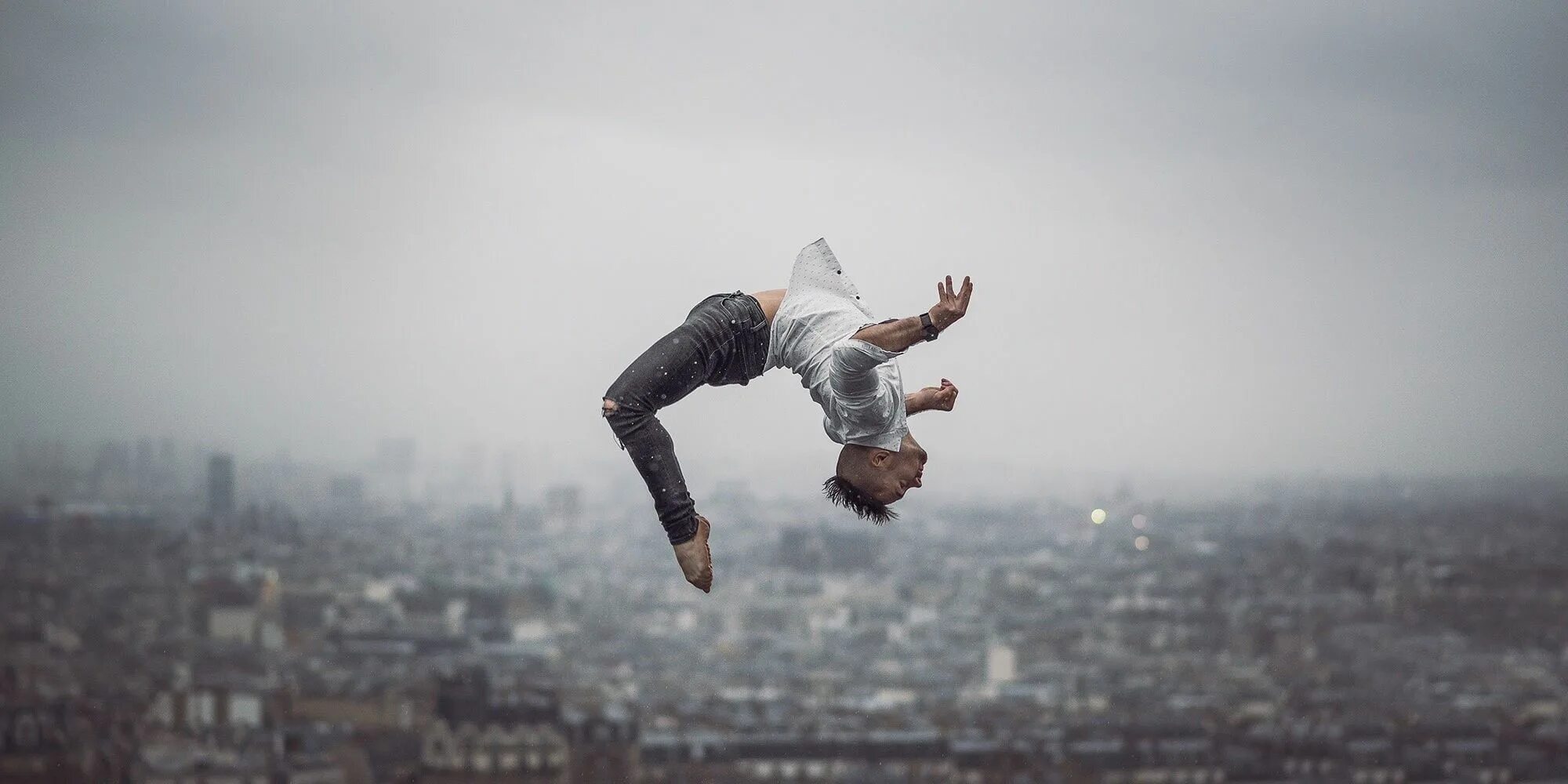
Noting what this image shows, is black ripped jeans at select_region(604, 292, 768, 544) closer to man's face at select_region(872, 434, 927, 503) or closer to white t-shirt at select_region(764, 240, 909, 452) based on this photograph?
white t-shirt at select_region(764, 240, 909, 452)

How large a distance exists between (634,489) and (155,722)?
5.57m

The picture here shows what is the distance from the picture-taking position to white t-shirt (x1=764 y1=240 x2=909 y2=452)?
11.4 ft

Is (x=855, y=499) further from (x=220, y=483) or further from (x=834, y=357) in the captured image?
(x=220, y=483)

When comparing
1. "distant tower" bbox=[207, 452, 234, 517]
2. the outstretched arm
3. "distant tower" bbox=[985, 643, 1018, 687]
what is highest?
"distant tower" bbox=[207, 452, 234, 517]

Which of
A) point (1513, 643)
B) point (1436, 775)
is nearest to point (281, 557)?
point (1436, 775)

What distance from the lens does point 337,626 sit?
736 inches

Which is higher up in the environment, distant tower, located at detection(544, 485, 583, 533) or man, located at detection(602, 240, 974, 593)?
distant tower, located at detection(544, 485, 583, 533)

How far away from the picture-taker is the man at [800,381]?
11.8 feet

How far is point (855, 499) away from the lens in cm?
374

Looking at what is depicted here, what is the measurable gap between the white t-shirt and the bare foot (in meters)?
0.39

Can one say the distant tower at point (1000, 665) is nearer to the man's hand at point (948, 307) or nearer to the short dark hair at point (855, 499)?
the short dark hair at point (855, 499)

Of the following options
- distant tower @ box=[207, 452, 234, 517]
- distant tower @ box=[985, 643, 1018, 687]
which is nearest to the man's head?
distant tower @ box=[985, 643, 1018, 687]

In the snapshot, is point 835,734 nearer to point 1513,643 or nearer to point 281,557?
point 281,557

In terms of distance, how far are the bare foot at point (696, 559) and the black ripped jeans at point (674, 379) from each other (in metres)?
0.02
